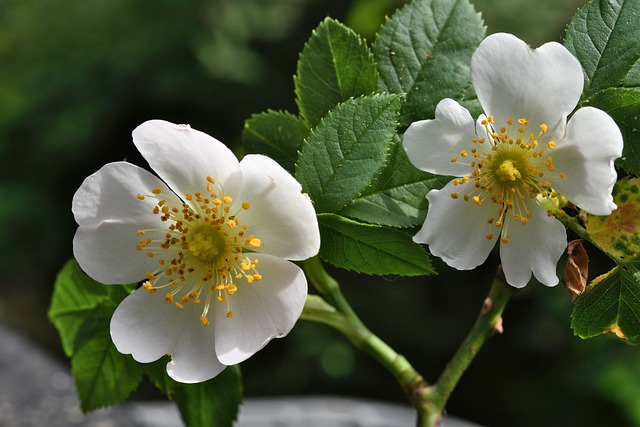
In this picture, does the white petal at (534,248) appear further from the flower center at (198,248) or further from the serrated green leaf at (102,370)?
the serrated green leaf at (102,370)

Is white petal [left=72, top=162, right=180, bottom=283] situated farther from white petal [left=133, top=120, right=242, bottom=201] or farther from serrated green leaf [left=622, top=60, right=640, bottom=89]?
serrated green leaf [left=622, top=60, right=640, bottom=89]

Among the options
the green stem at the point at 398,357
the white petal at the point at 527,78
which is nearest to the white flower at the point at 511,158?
the white petal at the point at 527,78

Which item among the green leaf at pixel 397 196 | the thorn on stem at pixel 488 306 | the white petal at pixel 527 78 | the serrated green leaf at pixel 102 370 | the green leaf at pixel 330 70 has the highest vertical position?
the white petal at pixel 527 78

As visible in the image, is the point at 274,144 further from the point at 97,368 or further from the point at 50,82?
the point at 50,82

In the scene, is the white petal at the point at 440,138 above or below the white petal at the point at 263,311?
above

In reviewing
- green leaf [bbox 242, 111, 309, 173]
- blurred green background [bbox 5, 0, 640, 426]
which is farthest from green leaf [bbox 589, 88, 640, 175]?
blurred green background [bbox 5, 0, 640, 426]

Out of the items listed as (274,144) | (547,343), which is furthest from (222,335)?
(547,343)

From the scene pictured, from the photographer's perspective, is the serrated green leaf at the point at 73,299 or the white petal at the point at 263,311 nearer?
the white petal at the point at 263,311

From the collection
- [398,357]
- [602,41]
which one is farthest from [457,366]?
[602,41]
